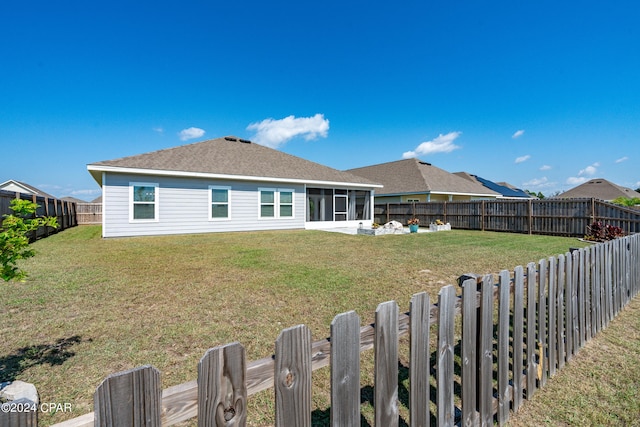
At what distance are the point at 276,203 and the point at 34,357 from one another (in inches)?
533

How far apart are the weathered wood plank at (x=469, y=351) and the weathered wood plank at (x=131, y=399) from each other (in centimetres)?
166

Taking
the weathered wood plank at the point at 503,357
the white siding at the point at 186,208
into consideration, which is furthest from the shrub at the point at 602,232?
the white siding at the point at 186,208

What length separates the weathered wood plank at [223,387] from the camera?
2.96ft

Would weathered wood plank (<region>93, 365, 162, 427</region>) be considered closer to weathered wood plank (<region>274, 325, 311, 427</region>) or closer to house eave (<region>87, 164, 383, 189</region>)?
weathered wood plank (<region>274, 325, 311, 427</region>)

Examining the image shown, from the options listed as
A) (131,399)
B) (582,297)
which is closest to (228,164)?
(582,297)

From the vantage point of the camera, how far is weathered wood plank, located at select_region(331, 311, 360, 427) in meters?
1.19

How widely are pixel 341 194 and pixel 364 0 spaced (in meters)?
10.4

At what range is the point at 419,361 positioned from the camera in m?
1.53

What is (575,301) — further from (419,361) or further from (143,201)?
(143,201)

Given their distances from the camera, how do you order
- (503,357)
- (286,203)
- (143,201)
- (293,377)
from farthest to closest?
(286,203), (143,201), (503,357), (293,377)

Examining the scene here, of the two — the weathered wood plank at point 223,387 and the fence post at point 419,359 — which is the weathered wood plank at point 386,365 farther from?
the weathered wood plank at point 223,387

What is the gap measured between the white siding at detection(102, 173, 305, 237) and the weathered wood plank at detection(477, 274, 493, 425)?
13.9 meters

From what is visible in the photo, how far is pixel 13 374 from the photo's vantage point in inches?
91.7

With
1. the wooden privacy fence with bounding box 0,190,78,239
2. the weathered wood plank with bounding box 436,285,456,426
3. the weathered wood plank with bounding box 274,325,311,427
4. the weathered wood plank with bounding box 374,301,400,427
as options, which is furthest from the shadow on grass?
the wooden privacy fence with bounding box 0,190,78,239
